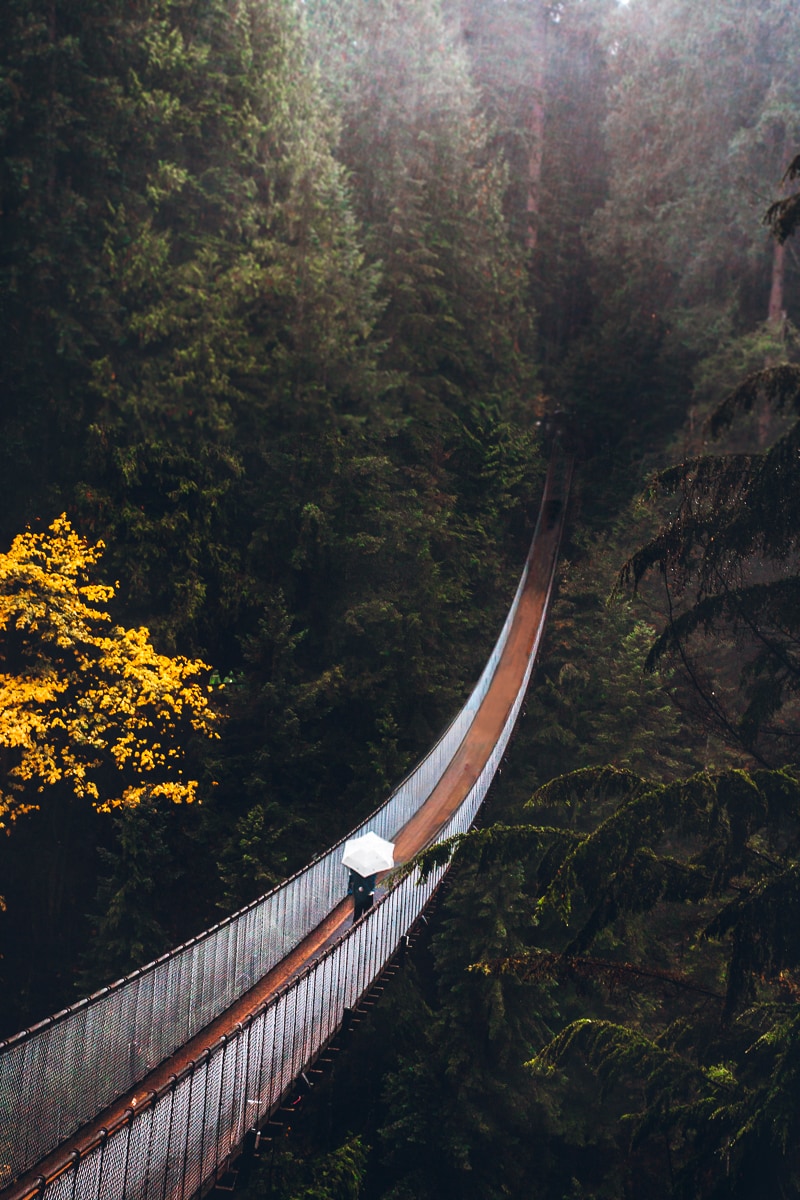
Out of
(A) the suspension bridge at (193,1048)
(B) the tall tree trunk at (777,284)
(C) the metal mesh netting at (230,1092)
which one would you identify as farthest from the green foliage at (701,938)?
(B) the tall tree trunk at (777,284)

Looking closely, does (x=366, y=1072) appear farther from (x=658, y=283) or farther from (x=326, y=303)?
(x=658, y=283)

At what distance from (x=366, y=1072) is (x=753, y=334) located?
49.8 ft

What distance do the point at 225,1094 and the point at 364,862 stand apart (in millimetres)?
2827

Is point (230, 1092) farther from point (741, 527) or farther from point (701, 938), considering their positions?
point (741, 527)

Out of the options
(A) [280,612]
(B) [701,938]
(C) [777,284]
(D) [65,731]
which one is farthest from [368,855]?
(C) [777,284]

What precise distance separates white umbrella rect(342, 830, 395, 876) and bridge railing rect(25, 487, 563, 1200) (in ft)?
0.94

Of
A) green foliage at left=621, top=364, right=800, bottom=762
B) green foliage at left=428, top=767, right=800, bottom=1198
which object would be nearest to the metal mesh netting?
green foliage at left=428, top=767, right=800, bottom=1198

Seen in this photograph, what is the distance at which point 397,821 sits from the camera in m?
11.1

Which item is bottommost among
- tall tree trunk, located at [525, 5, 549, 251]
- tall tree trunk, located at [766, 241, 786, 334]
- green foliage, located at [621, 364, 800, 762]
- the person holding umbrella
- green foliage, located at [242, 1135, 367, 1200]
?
green foliage, located at [242, 1135, 367, 1200]

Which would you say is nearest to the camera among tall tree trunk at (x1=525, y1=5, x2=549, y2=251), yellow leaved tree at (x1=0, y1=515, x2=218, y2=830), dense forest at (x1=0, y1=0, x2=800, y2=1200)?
yellow leaved tree at (x1=0, y1=515, x2=218, y2=830)

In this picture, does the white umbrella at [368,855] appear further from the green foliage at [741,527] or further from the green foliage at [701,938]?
the green foliage at [741,527]

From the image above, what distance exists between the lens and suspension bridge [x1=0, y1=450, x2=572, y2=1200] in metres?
5.14

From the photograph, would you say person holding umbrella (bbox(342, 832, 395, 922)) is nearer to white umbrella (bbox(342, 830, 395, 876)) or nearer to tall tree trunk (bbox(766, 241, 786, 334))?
white umbrella (bbox(342, 830, 395, 876))

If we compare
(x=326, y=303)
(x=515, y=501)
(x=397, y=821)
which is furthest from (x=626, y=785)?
(x=515, y=501)
